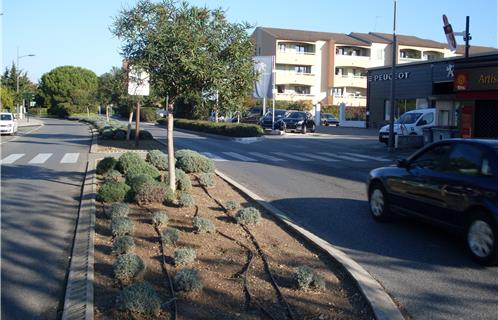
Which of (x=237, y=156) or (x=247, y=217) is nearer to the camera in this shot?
(x=247, y=217)

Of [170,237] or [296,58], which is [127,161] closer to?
[170,237]

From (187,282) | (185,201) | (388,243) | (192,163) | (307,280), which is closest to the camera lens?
(187,282)

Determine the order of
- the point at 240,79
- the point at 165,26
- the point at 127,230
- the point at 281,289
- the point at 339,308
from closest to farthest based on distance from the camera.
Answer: the point at 339,308
the point at 281,289
the point at 127,230
the point at 165,26
the point at 240,79

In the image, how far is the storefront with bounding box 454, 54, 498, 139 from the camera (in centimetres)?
1550

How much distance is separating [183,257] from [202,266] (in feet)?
0.77

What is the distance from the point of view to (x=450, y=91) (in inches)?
1561

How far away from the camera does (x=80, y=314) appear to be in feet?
15.7

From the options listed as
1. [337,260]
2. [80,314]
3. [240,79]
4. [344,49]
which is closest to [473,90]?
[240,79]

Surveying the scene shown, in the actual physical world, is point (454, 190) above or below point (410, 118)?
below

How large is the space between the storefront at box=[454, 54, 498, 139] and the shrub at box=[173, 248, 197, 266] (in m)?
11.8

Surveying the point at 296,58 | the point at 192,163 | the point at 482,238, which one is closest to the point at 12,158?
the point at 192,163

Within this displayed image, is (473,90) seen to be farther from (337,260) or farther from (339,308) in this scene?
(339,308)

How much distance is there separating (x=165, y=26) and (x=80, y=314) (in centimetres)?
573

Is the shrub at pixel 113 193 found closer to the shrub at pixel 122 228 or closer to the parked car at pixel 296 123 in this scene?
the shrub at pixel 122 228
